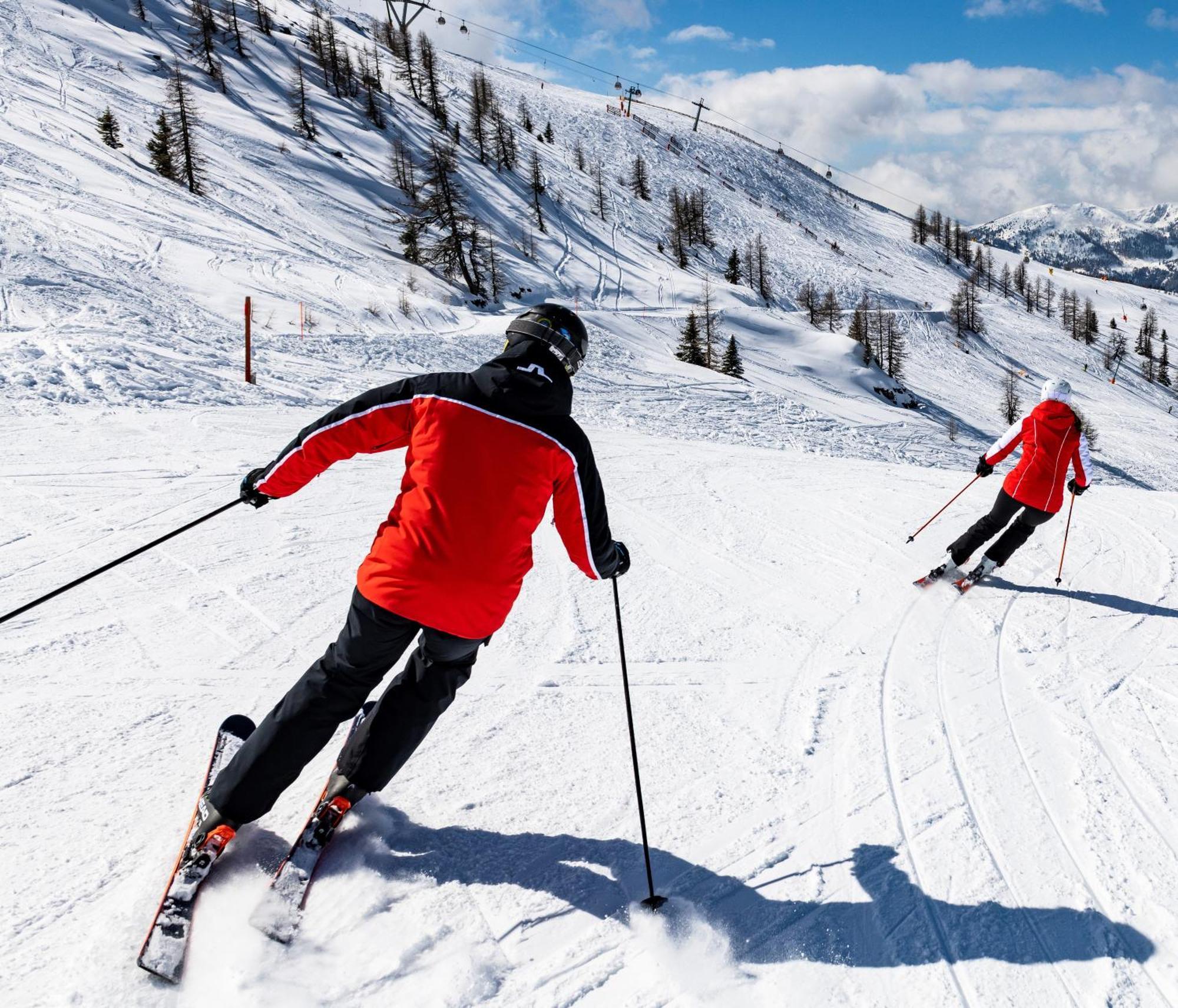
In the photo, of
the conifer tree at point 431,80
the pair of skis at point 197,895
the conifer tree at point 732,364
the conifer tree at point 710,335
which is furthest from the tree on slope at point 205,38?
the pair of skis at point 197,895

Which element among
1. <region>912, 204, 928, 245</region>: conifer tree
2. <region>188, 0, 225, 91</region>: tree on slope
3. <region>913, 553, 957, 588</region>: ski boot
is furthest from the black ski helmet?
<region>912, 204, 928, 245</region>: conifer tree

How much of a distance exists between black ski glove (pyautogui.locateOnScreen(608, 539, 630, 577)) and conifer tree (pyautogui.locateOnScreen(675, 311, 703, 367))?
25.6 m

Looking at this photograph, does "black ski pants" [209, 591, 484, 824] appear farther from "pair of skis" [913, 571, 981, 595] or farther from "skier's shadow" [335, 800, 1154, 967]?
"pair of skis" [913, 571, 981, 595]

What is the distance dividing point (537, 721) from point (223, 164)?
43752 mm

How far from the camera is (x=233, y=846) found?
8.50 ft

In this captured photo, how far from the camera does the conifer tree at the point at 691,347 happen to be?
29.2m

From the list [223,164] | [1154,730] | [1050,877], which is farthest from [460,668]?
[223,164]

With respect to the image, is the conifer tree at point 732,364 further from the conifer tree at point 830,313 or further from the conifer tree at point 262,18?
the conifer tree at point 262,18

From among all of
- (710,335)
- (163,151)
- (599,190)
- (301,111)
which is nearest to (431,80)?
(599,190)

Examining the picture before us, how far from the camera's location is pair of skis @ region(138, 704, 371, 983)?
2.11m

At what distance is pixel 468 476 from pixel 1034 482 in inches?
206

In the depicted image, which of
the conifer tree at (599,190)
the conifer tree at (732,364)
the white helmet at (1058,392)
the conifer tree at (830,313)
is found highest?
the conifer tree at (599,190)

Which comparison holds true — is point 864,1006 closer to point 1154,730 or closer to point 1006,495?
point 1154,730

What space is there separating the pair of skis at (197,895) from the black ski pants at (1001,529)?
5324 millimetres
